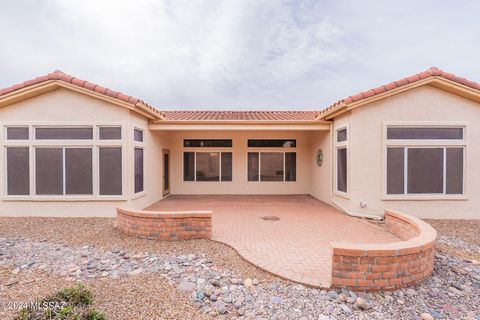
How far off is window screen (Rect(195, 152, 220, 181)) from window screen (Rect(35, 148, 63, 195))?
235 inches

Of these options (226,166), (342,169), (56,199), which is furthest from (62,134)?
(342,169)

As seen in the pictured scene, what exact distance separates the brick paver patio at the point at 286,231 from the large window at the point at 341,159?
1.02 meters

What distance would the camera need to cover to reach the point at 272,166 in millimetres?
12758

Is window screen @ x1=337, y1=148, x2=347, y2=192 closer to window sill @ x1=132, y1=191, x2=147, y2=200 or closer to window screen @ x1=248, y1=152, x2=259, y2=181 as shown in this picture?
window screen @ x1=248, y1=152, x2=259, y2=181

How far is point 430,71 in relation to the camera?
782 centimetres

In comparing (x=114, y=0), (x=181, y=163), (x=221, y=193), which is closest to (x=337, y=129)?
(x=221, y=193)

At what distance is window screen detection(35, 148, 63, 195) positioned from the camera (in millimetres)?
8148

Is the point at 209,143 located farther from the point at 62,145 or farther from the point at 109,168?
the point at 62,145

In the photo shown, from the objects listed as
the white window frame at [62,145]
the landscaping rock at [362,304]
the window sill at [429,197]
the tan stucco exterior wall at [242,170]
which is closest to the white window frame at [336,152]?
the window sill at [429,197]

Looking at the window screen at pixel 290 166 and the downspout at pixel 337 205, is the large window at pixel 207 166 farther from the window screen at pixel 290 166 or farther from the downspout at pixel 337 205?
the downspout at pixel 337 205

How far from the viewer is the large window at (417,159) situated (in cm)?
816

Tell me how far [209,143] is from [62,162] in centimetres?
642

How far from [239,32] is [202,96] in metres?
8.52

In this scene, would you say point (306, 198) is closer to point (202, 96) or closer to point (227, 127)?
point (227, 127)
